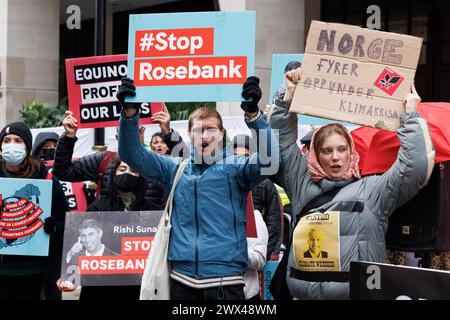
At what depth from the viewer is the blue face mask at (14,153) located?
733cm

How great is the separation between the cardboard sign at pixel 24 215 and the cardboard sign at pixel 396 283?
11.6ft

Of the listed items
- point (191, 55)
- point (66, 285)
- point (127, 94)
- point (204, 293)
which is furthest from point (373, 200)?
point (66, 285)

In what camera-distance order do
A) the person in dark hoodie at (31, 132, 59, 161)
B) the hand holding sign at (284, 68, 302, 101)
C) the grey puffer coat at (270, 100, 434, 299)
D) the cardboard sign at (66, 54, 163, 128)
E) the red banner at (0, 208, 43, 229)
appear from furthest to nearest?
1. the person in dark hoodie at (31, 132, 59, 161)
2. the cardboard sign at (66, 54, 163, 128)
3. the red banner at (0, 208, 43, 229)
4. the hand holding sign at (284, 68, 302, 101)
5. the grey puffer coat at (270, 100, 434, 299)

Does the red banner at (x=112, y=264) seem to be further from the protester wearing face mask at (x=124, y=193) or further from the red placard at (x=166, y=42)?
the red placard at (x=166, y=42)

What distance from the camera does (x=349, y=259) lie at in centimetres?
516

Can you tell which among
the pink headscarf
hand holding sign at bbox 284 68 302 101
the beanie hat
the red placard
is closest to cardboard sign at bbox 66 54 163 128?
the beanie hat

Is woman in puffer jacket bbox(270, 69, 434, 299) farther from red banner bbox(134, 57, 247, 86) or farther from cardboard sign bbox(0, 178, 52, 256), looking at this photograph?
cardboard sign bbox(0, 178, 52, 256)

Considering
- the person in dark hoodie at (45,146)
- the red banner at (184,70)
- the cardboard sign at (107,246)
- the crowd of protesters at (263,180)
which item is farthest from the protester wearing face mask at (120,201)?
the person in dark hoodie at (45,146)

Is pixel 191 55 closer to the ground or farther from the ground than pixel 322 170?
farther from the ground

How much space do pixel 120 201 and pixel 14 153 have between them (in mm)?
923

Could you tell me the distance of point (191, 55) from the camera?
6.20m

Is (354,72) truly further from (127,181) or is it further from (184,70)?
(127,181)

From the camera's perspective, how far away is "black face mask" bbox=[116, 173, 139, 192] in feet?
23.2

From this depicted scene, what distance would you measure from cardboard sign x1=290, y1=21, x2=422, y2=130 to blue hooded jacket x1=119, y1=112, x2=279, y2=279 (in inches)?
17.8
